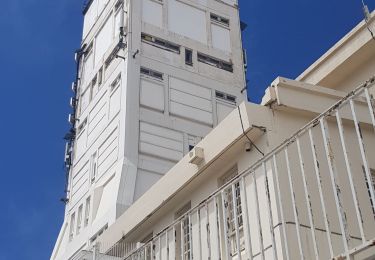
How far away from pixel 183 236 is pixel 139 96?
21.3 metres

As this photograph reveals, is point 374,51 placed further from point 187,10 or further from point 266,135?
point 187,10

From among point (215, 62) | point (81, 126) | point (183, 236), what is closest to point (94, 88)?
point (81, 126)

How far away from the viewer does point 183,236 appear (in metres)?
8.96

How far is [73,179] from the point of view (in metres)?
32.5

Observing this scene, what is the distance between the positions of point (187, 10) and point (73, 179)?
453 inches

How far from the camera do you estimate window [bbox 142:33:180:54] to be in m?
33.0

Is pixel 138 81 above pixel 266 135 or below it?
above

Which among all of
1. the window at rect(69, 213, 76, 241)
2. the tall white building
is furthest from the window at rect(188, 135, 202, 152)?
the window at rect(69, 213, 76, 241)

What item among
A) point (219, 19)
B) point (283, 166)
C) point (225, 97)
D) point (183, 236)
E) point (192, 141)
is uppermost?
point (219, 19)

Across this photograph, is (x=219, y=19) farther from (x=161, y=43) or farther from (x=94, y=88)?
(x=94, y=88)

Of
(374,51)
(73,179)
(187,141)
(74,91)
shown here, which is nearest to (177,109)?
(187,141)

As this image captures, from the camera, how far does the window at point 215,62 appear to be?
113ft

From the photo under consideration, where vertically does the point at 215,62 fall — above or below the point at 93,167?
above

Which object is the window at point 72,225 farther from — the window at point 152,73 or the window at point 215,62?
the window at point 215,62
